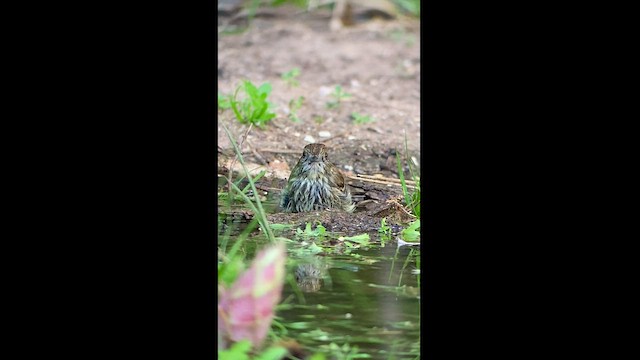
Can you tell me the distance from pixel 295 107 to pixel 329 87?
1.98 feet

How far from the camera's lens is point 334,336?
9.62 feet

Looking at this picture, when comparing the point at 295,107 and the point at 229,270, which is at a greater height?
the point at 295,107

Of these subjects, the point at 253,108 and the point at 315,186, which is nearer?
the point at 315,186

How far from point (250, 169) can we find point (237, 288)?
156 cm

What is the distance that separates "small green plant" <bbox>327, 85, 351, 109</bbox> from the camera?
18.7ft

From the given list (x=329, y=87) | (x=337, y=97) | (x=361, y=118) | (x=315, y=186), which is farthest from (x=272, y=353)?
(x=329, y=87)

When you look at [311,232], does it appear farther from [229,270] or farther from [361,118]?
[361,118]

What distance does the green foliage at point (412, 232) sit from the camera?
133 inches

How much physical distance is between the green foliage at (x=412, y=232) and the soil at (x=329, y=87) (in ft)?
0.78

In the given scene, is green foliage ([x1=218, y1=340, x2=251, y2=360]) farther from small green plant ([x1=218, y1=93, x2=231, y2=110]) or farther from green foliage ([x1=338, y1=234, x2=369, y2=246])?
small green plant ([x1=218, y1=93, x2=231, y2=110])

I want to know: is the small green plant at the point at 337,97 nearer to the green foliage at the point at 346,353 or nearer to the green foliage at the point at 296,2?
the green foliage at the point at 296,2

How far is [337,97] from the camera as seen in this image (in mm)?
5816
